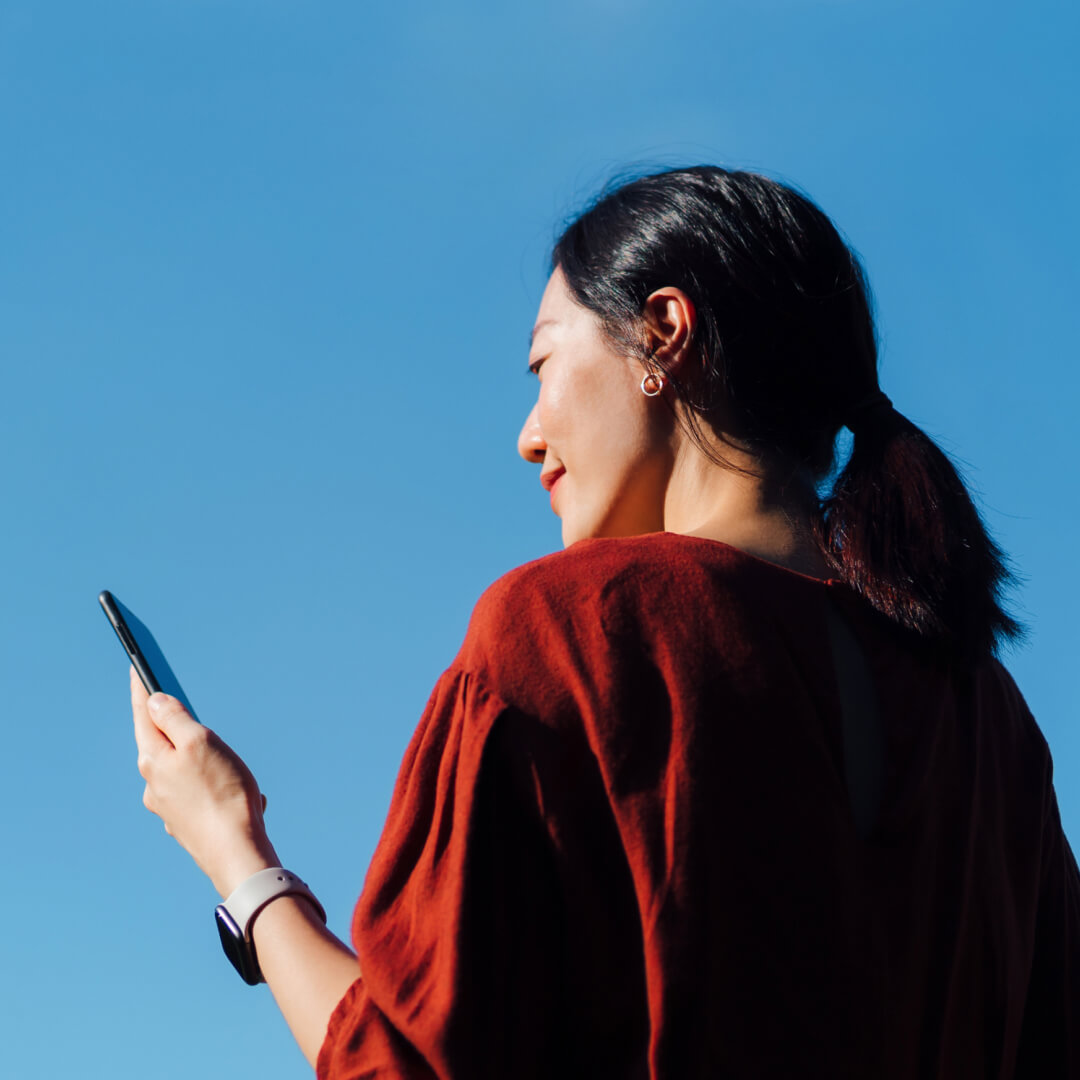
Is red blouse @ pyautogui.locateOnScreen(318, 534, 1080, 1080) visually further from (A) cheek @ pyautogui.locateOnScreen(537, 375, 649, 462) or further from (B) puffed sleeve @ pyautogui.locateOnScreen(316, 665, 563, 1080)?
(A) cheek @ pyautogui.locateOnScreen(537, 375, 649, 462)

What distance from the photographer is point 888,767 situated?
1.93 metres

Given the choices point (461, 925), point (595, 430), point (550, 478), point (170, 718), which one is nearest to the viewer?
point (461, 925)

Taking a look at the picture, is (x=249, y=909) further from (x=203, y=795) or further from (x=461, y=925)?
(x=461, y=925)

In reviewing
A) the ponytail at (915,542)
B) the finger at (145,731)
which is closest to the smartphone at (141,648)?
the finger at (145,731)

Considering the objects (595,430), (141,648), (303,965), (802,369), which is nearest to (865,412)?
(802,369)

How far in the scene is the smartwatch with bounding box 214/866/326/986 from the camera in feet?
6.34

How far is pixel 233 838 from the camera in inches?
81.0

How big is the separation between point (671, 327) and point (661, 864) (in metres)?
1.03

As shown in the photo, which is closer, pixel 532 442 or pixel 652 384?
pixel 652 384

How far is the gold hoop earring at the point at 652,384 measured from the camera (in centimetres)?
232

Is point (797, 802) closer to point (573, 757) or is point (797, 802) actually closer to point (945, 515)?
point (573, 757)

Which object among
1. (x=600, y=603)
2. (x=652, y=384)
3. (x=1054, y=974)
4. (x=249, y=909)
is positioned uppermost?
(x=652, y=384)

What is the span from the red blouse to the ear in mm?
511

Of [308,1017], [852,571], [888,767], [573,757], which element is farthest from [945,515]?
[308,1017]
